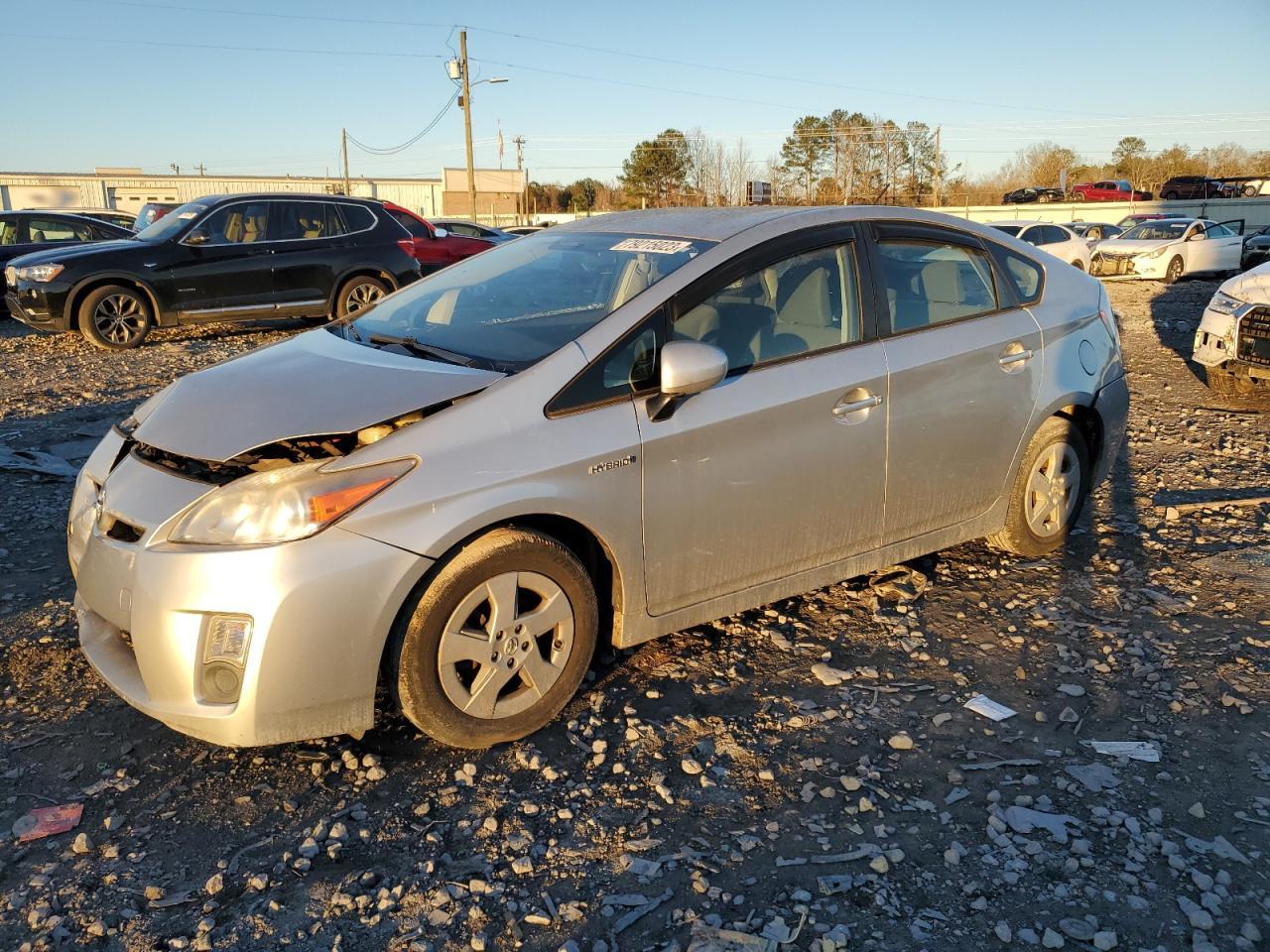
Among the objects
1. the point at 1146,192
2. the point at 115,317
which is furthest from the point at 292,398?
the point at 1146,192

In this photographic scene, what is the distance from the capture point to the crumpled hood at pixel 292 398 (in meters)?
2.97

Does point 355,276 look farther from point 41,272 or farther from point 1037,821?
point 1037,821

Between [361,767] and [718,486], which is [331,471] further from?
[718,486]

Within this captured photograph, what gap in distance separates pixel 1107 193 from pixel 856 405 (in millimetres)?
56556

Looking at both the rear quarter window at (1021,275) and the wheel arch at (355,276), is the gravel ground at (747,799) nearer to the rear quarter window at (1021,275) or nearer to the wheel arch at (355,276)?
the rear quarter window at (1021,275)

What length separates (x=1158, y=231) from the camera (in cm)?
2059

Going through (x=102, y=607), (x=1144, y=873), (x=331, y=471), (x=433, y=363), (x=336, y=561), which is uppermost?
(x=433, y=363)

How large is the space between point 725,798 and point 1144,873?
3.82ft

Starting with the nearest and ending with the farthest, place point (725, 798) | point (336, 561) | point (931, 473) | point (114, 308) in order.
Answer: point (336, 561), point (725, 798), point (931, 473), point (114, 308)

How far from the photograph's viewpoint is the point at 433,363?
3.37m

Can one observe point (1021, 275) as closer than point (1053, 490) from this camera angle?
Yes

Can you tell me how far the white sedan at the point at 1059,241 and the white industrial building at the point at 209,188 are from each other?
4105 cm

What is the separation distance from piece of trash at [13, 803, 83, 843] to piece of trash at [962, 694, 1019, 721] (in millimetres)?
2974

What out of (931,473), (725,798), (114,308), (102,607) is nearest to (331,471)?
(102,607)
